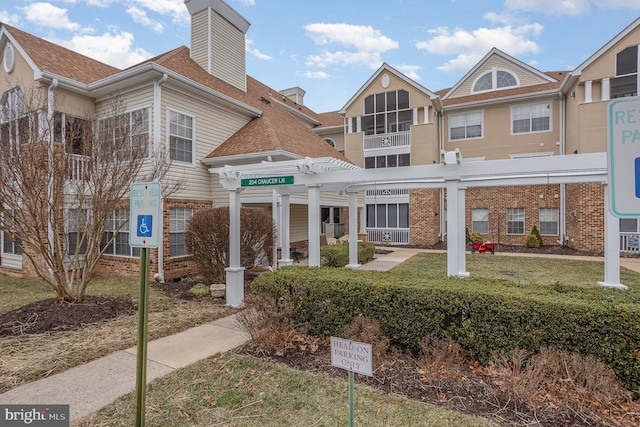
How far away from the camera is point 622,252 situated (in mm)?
15047

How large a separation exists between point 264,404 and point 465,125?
2011 centimetres

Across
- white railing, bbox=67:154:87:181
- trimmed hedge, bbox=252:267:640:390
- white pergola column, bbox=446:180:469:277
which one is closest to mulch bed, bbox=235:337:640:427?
trimmed hedge, bbox=252:267:640:390

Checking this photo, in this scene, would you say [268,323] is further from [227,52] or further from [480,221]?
[480,221]

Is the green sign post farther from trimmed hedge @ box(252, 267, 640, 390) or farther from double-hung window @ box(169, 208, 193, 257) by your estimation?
double-hung window @ box(169, 208, 193, 257)

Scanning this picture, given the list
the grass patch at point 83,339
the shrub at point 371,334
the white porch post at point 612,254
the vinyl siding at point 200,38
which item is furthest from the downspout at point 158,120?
the white porch post at point 612,254

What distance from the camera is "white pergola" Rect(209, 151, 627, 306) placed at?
17.1 feet

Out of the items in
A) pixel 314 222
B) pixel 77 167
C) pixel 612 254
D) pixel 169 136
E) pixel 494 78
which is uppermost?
pixel 494 78

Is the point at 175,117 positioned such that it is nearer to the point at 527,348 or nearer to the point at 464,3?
the point at 464,3

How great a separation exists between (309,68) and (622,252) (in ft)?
54.4

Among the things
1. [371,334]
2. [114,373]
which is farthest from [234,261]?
[371,334]

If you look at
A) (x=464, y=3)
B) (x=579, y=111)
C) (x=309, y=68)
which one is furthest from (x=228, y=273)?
(x=579, y=111)

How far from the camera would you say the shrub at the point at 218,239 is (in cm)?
916

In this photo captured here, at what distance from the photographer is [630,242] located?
15.1 m

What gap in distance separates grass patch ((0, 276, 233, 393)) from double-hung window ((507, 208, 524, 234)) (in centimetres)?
1698
